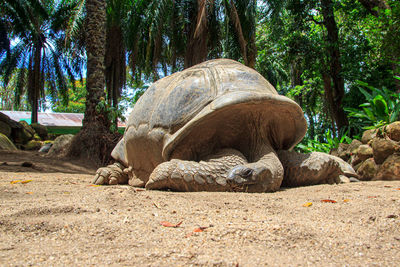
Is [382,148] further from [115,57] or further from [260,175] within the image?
[115,57]

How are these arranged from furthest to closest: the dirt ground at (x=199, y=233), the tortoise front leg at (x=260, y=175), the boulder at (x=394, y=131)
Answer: the boulder at (x=394, y=131)
the tortoise front leg at (x=260, y=175)
the dirt ground at (x=199, y=233)

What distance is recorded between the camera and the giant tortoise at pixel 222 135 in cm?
232

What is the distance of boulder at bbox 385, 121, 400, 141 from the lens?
3764mm

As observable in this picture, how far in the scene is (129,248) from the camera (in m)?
1.10

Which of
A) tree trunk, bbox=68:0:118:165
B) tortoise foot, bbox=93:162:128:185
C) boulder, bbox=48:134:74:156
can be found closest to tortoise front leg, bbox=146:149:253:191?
tortoise foot, bbox=93:162:128:185

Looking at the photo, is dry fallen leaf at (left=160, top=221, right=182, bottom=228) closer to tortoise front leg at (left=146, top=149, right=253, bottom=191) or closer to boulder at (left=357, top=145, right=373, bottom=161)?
tortoise front leg at (left=146, top=149, right=253, bottom=191)

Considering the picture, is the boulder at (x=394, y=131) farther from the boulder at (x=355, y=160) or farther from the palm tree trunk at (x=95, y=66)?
the palm tree trunk at (x=95, y=66)

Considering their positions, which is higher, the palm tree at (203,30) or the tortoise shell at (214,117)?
the palm tree at (203,30)

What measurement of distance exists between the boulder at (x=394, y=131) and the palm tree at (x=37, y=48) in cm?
1708

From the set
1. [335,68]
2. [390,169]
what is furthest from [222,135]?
[335,68]

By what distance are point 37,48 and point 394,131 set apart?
20.5 metres

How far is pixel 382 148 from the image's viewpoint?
3854 mm

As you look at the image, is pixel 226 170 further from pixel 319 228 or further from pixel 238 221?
pixel 319 228

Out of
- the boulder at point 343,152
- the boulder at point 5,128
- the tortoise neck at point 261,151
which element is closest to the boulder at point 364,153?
the boulder at point 343,152
